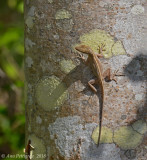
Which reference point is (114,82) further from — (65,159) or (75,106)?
(65,159)

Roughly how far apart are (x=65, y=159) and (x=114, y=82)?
2.19 ft

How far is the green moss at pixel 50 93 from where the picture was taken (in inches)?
80.1

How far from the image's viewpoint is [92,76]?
1980mm

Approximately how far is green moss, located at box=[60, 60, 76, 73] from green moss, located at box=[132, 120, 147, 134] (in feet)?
1.98

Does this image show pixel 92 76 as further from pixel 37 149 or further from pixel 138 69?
pixel 37 149

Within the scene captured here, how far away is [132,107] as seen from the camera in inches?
78.0

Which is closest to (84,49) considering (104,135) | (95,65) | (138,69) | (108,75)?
(95,65)

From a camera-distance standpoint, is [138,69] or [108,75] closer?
[108,75]

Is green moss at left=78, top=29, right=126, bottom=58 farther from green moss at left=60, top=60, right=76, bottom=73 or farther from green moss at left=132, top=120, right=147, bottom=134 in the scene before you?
green moss at left=132, top=120, right=147, bottom=134

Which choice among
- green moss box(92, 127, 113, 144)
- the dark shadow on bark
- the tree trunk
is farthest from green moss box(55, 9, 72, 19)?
green moss box(92, 127, 113, 144)

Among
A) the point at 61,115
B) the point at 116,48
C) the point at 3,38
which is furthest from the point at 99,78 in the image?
the point at 3,38

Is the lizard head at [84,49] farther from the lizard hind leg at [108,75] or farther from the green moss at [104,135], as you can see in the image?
the green moss at [104,135]

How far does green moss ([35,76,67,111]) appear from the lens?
6.68 feet

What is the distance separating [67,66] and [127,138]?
26.2 inches
